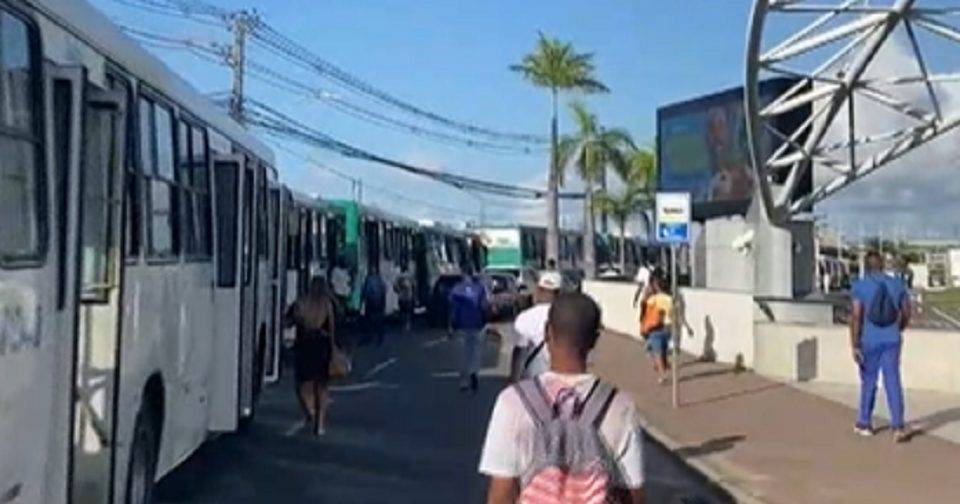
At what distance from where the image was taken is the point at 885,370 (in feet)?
52.4

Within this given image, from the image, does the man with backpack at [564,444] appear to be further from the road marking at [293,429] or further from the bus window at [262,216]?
the road marking at [293,429]

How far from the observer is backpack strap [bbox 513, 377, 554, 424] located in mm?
4984

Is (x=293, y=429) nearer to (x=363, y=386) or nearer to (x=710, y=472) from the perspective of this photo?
(x=710, y=472)

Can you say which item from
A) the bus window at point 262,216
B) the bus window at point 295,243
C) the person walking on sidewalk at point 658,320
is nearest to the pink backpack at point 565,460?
the bus window at point 262,216

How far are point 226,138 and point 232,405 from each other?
2.24 meters

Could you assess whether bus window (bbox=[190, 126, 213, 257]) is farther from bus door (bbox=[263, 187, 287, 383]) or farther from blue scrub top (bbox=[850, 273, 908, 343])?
blue scrub top (bbox=[850, 273, 908, 343])

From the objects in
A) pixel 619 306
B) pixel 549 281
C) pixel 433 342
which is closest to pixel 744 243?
pixel 619 306

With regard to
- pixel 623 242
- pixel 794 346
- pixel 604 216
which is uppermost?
pixel 604 216

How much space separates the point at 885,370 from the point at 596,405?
37.8 feet

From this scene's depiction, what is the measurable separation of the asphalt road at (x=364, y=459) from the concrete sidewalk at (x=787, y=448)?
45 cm

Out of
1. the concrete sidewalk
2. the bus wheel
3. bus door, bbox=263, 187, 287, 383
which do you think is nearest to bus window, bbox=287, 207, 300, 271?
the concrete sidewalk

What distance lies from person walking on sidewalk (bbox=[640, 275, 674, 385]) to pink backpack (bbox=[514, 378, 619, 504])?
17780mm

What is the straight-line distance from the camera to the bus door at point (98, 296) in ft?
24.2

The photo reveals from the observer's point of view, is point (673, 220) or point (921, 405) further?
point (673, 220)
